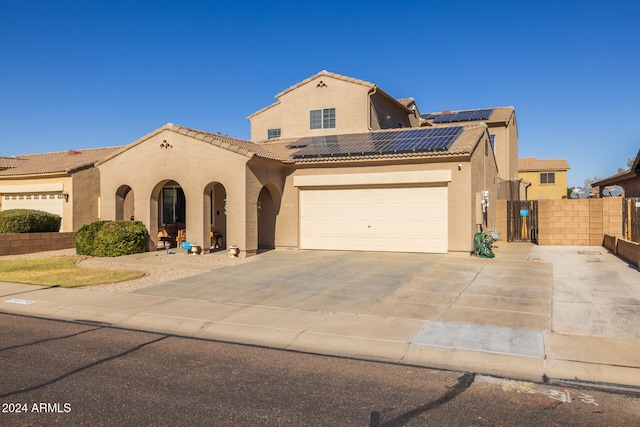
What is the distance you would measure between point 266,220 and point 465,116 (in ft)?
63.0

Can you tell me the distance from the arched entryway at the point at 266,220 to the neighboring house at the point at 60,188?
9061mm

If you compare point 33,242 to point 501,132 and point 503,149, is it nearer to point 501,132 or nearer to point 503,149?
point 503,149

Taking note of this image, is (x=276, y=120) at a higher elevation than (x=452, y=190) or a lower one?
higher

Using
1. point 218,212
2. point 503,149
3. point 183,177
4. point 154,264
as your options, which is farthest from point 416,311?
point 503,149

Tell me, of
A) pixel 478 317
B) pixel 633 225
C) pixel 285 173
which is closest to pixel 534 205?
pixel 633 225

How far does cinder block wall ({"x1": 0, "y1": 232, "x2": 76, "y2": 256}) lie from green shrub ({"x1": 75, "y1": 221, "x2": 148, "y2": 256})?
268 centimetres

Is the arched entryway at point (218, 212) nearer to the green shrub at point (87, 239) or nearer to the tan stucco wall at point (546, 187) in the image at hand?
the green shrub at point (87, 239)

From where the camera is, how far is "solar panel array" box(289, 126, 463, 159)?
18422 mm

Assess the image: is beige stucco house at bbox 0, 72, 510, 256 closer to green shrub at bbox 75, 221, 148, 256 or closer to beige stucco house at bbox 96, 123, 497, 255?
beige stucco house at bbox 96, 123, 497, 255

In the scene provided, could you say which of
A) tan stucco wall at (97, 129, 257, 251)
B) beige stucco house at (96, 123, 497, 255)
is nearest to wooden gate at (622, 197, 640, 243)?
beige stucco house at (96, 123, 497, 255)

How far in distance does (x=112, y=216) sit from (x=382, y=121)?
578 inches

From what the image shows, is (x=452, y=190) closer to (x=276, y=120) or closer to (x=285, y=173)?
(x=285, y=173)

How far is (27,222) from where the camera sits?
2108 centimetres

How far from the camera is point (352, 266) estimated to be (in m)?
15.2
